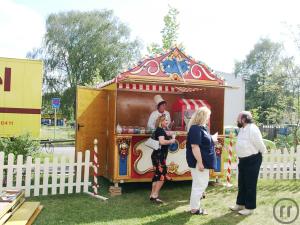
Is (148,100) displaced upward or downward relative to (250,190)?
upward

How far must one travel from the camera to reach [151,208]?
6.78 m

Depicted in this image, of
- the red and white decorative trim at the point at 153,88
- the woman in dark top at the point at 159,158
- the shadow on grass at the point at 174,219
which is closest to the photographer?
the shadow on grass at the point at 174,219

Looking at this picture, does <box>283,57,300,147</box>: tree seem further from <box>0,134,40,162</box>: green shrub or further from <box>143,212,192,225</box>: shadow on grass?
<box>0,134,40,162</box>: green shrub

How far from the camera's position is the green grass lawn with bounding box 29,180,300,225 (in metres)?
6.00

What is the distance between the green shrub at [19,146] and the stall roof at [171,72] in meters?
2.66

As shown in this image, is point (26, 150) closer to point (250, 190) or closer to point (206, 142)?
point (206, 142)

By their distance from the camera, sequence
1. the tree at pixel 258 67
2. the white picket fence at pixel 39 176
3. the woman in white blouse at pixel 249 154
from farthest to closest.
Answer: the tree at pixel 258 67 → the white picket fence at pixel 39 176 → the woman in white blouse at pixel 249 154

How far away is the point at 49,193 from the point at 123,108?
9.13 ft

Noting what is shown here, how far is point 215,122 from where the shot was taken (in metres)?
9.19

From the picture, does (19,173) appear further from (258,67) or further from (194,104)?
(258,67)

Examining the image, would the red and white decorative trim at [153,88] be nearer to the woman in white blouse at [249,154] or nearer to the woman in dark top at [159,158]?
the woman in dark top at [159,158]

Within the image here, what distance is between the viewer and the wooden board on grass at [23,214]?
5448 mm

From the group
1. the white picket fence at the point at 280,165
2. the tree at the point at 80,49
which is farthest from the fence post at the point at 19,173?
the tree at the point at 80,49

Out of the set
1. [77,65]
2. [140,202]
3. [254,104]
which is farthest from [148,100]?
[254,104]
